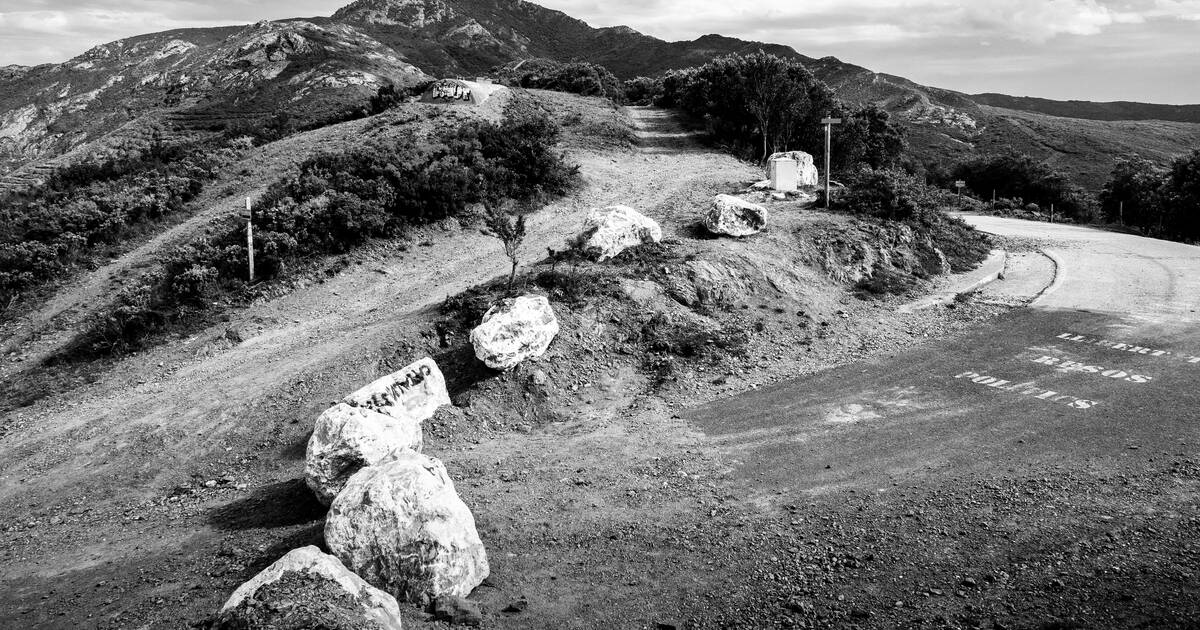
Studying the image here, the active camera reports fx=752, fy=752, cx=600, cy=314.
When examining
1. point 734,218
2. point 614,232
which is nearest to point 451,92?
point 734,218

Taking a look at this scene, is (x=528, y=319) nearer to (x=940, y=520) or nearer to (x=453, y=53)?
(x=940, y=520)


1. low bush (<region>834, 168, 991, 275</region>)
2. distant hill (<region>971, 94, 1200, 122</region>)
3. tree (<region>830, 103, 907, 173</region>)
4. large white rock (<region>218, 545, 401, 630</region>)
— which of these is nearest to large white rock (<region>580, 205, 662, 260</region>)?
low bush (<region>834, 168, 991, 275</region>)

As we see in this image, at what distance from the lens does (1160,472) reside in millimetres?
10109

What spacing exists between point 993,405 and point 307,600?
11059mm

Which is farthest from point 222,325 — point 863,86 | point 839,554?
point 863,86

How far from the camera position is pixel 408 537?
25.5ft

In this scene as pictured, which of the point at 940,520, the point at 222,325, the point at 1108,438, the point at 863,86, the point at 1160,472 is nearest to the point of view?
the point at 940,520

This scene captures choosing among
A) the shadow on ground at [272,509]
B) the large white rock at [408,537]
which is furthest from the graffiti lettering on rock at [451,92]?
the large white rock at [408,537]

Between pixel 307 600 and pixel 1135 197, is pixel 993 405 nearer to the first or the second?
pixel 307 600

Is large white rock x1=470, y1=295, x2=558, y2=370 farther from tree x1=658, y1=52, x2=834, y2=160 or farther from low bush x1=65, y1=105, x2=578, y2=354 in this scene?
tree x1=658, y1=52, x2=834, y2=160

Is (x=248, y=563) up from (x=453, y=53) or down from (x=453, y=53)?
down

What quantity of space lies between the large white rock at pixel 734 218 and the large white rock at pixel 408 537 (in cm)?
1263

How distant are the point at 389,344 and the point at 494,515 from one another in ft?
17.3

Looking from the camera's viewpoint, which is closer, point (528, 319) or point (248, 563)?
point (248, 563)
